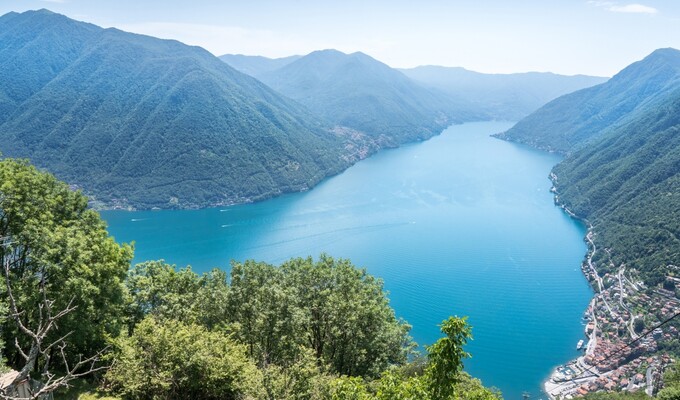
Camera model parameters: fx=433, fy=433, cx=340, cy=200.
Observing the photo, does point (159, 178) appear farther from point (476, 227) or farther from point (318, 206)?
point (476, 227)

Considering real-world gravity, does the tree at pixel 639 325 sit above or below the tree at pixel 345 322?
below

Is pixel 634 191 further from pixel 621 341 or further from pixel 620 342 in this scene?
pixel 620 342

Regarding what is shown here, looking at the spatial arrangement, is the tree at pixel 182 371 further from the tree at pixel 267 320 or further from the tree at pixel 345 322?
the tree at pixel 345 322

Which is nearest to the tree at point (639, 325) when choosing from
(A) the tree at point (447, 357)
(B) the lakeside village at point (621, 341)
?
(B) the lakeside village at point (621, 341)

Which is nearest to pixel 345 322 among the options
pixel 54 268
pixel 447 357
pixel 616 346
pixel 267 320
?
pixel 267 320

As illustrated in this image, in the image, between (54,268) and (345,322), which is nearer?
(54,268)

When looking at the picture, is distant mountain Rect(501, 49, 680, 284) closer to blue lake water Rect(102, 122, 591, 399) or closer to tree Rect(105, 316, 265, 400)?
blue lake water Rect(102, 122, 591, 399)
